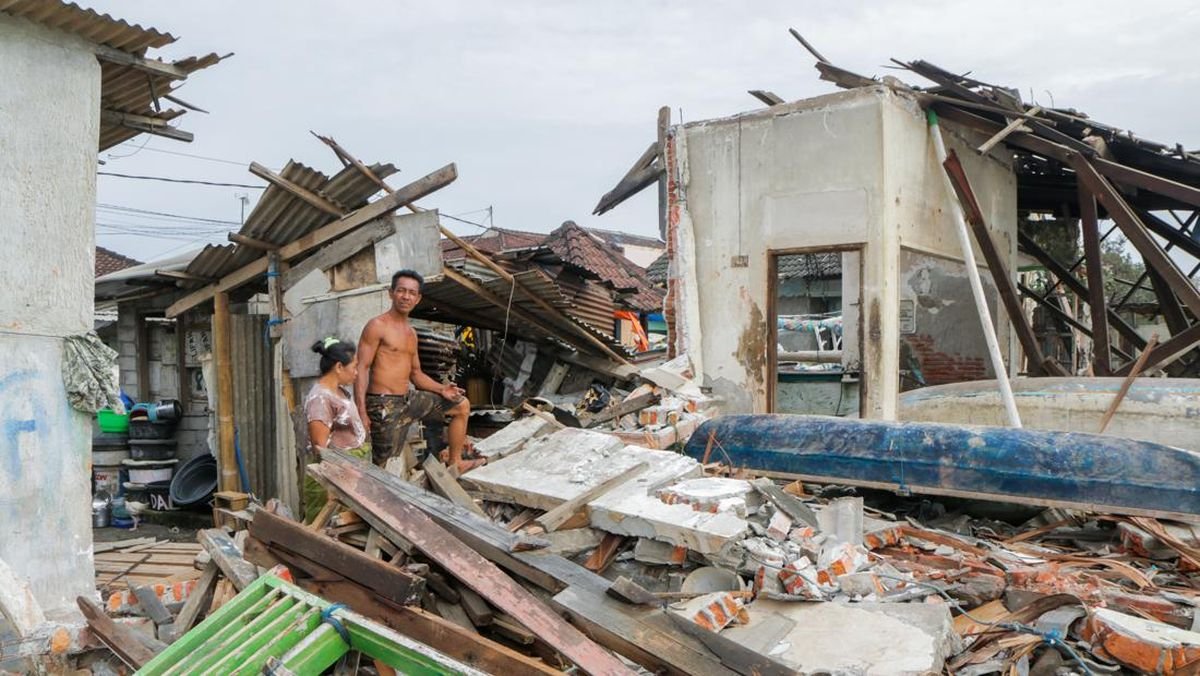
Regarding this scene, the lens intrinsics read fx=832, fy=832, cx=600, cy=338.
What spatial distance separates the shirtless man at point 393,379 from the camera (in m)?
6.41

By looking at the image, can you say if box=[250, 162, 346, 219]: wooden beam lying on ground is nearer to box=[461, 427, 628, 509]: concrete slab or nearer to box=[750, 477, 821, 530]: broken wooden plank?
box=[461, 427, 628, 509]: concrete slab

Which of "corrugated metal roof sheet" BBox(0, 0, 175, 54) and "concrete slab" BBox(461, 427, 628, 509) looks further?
"concrete slab" BBox(461, 427, 628, 509)

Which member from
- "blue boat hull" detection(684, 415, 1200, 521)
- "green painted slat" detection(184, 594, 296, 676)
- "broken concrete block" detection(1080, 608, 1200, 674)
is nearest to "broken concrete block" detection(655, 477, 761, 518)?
"blue boat hull" detection(684, 415, 1200, 521)

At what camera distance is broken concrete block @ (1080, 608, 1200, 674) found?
12.1ft

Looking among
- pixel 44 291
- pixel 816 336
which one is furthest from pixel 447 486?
pixel 816 336

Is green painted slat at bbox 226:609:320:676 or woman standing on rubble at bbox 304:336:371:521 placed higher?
woman standing on rubble at bbox 304:336:371:521

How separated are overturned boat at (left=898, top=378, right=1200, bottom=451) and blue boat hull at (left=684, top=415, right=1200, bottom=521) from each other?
1.41 meters

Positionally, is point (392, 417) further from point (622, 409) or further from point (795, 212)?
point (795, 212)

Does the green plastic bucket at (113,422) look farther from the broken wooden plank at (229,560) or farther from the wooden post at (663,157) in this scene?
the wooden post at (663,157)

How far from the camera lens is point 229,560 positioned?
4.85 meters

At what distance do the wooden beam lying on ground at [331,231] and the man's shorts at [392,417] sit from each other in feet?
5.20

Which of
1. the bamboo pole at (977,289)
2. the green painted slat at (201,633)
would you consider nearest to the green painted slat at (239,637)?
the green painted slat at (201,633)

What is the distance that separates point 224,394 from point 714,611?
6321mm

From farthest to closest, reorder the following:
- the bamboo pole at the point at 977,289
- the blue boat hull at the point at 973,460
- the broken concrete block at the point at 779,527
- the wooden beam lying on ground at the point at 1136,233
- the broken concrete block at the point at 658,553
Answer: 1. the wooden beam lying on ground at the point at 1136,233
2. the bamboo pole at the point at 977,289
3. the blue boat hull at the point at 973,460
4. the broken concrete block at the point at 779,527
5. the broken concrete block at the point at 658,553
